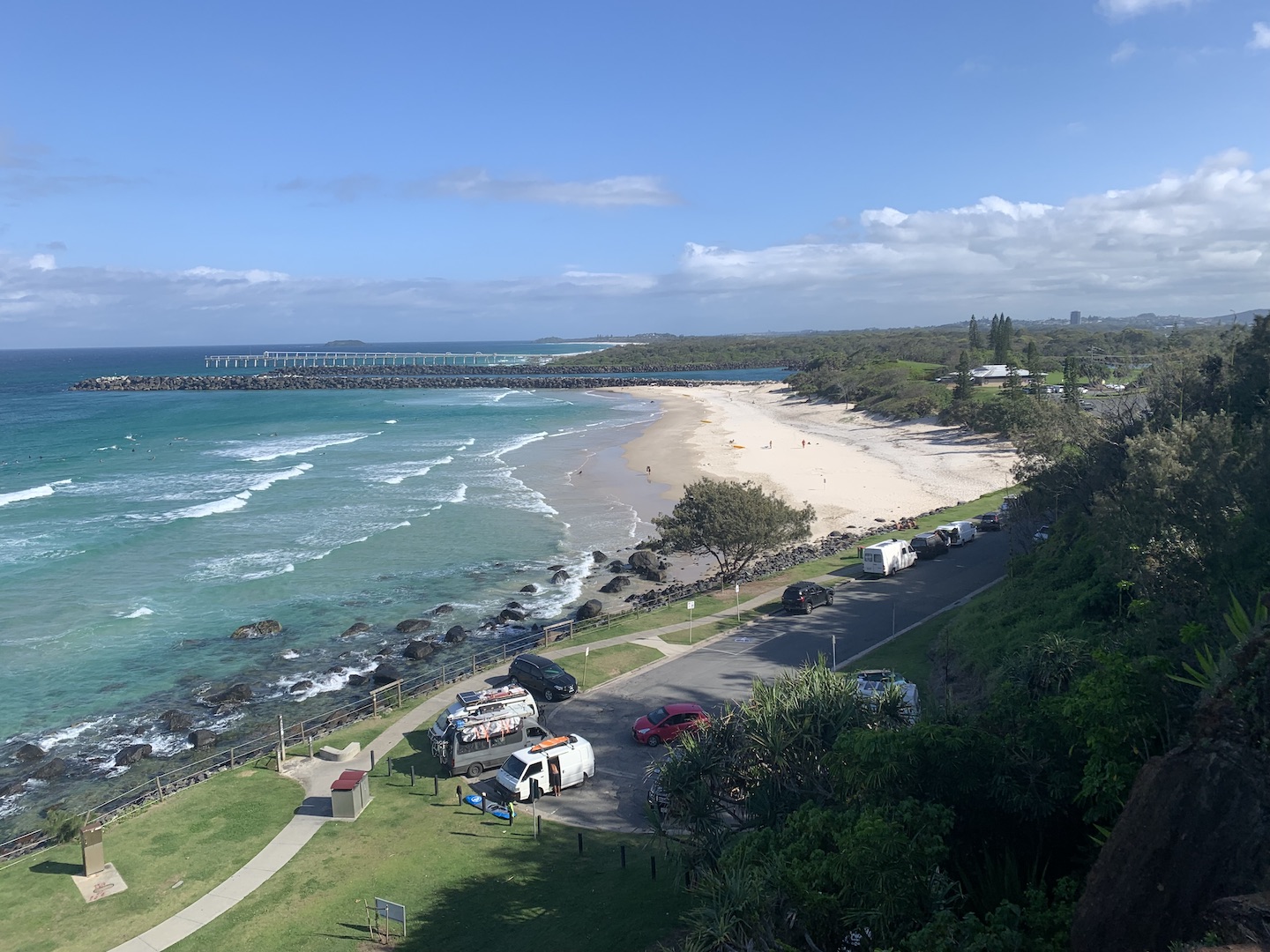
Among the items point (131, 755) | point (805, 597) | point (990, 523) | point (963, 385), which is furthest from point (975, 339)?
point (131, 755)

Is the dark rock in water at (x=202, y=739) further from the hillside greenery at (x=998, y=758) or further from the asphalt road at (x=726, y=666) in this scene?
the hillside greenery at (x=998, y=758)

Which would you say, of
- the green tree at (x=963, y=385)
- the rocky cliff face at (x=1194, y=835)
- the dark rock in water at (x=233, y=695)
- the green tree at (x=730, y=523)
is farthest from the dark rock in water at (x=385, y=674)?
the green tree at (x=963, y=385)

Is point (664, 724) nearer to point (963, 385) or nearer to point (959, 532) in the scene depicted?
point (959, 532)

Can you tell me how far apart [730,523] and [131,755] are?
2156cm

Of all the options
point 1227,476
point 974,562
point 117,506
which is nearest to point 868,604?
point 974,562

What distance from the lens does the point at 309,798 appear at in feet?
60.6

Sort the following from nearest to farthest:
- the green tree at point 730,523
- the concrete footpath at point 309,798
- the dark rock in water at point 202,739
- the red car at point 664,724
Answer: the concrete footpath at point 309,798
the red car at point 664,724
the dark rock in water at point 202,739
the green tree at point 730,523

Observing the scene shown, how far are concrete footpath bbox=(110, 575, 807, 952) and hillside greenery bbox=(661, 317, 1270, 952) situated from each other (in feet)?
24.8

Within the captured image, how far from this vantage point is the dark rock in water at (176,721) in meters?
26.5

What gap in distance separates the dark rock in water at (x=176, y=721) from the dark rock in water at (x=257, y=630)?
660 cm

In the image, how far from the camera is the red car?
20.1 metres

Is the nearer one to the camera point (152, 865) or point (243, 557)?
point (152, 865)

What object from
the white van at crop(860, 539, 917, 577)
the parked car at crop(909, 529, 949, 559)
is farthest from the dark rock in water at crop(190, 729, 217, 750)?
the parked car at crop(909, 529, 949, 559)

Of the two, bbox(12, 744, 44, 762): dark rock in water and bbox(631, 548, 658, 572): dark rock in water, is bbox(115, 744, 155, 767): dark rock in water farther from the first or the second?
bbox(631, 548, 658, 572): dark rock in water
